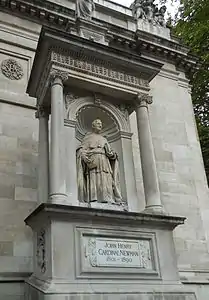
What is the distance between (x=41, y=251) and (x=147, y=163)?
9.96 ft

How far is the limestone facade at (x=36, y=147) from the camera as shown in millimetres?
9008

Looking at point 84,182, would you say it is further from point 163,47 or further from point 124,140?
point 163,47

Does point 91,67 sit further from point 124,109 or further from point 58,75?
point 124,109

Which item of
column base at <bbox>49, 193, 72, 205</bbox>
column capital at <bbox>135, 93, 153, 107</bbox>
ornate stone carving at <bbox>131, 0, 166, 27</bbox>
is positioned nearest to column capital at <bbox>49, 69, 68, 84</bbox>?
column capital at <bbox>135, 93, 153, 107</bbox>

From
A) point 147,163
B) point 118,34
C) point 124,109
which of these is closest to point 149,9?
point 118,34

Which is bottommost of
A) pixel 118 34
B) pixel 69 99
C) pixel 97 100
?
pixel 69 99

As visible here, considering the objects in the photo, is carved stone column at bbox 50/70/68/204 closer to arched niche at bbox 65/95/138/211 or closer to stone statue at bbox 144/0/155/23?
arched niche at bbox 65/95/138/211

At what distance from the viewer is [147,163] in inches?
336

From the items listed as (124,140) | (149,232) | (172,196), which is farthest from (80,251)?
(172,196)

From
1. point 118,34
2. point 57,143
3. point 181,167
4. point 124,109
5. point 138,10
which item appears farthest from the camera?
point 138,10

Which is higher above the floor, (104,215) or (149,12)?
(149,12)

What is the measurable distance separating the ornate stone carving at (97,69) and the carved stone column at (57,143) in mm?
377

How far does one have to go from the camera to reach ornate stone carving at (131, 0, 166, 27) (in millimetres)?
14898

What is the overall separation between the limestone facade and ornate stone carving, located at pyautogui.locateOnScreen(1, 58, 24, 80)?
0.09ft
